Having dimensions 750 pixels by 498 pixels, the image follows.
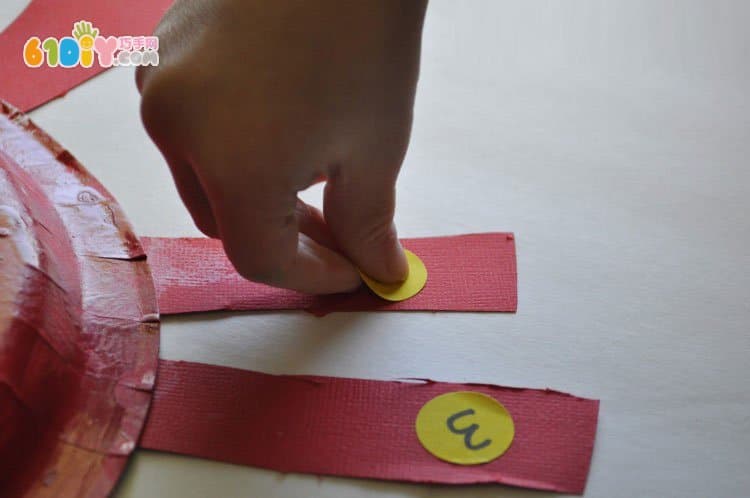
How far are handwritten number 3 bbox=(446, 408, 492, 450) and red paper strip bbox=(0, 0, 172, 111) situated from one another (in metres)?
0.80

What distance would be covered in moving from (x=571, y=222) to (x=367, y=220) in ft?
1.07

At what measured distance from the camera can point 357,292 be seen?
0.93m

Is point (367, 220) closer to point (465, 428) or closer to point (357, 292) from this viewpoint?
point (357, 292)

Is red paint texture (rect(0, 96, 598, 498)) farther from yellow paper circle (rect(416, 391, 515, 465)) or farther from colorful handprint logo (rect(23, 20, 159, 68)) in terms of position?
colorful handprint logo (rect(23, 20, 159, 68))

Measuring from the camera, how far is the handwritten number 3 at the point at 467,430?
0.79 meters

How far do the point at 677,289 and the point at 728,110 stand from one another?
364mm

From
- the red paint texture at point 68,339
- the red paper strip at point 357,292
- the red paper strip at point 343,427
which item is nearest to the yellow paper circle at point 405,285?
the red paper strip at point 357,292

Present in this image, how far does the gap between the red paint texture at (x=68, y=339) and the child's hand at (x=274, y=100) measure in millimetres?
198

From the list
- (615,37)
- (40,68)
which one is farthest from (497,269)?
(40,68)

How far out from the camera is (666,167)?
1.06 m

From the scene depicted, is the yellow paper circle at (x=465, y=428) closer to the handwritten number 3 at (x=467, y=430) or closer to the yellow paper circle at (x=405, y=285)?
the handwritten number 3 at (x=467, y=430)

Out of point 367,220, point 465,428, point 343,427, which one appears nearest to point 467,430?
point 465,428

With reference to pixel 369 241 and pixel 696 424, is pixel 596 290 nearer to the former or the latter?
pixel 696 424

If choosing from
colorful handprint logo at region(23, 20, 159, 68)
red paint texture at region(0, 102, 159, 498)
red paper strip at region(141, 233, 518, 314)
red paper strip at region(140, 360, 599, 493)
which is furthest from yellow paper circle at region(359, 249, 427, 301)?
colorful handprint logo at region(23, 20, 159, 68)
